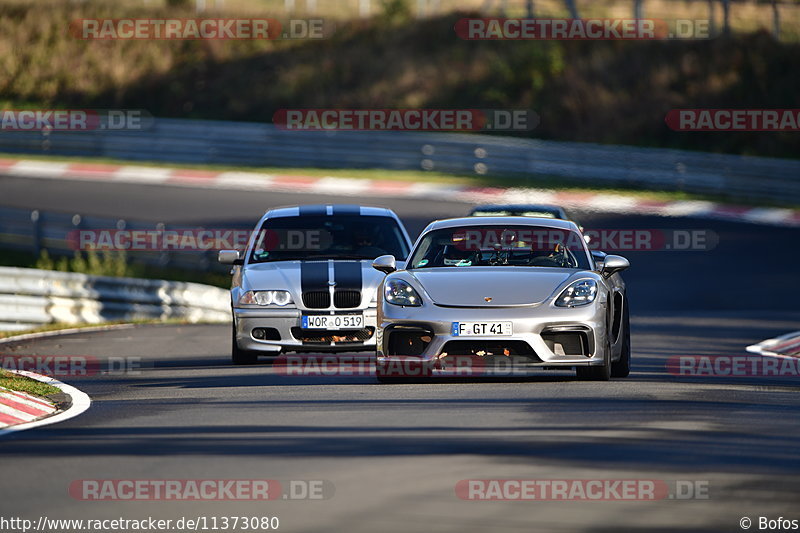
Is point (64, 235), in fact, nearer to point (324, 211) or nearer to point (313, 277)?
point (324, 211)

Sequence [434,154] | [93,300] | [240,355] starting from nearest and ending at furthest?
1. [240,355]
2. [93,300]
3. [434,154]

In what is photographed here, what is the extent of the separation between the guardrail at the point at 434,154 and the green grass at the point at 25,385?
71.1 feet

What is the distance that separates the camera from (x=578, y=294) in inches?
458

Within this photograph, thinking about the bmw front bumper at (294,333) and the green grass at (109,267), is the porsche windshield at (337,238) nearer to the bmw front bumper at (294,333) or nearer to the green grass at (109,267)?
the bmw front bumper at (294,333)

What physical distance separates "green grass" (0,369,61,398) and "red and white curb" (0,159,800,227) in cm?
1940

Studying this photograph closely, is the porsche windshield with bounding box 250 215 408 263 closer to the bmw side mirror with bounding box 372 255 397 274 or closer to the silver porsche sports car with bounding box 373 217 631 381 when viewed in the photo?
the bmw side mirror with bounding box 372 255 397 274

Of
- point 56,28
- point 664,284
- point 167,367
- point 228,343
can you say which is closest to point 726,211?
point 664,284

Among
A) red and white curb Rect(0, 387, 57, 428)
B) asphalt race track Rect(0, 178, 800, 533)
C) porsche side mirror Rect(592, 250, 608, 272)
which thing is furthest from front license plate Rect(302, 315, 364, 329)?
red and white curb Rect(0, 387, 57, 428)

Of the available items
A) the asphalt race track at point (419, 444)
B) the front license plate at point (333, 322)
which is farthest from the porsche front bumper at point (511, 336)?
the front license plate at point (333, 322)

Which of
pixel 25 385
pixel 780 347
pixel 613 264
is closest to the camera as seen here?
pixel 25 385

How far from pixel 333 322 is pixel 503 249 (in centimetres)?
233

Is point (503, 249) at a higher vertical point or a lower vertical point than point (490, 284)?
higher

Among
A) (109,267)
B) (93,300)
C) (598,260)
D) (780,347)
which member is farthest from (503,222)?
(109,267)

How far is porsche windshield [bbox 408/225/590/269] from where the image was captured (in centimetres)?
Result: 1235
